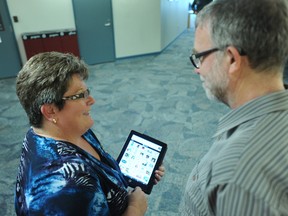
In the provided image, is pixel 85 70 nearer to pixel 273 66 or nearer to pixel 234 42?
pixel 234 42

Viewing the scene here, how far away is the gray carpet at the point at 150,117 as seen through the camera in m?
2.22

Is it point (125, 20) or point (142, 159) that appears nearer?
point (142, 159)

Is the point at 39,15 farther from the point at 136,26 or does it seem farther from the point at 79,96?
the point at 79,96

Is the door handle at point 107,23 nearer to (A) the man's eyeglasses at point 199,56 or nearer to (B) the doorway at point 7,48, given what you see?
(B) the doorway at point 7,48

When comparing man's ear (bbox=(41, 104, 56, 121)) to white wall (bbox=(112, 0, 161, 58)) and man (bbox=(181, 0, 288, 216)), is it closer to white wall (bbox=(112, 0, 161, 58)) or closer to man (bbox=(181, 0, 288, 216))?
man (bbox=(181, 0, 288, 216))

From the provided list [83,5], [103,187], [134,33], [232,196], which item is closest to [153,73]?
[134,33]

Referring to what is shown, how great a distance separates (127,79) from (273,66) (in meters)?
3.92

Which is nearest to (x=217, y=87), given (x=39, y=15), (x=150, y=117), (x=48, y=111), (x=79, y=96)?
(x=79, y=96)

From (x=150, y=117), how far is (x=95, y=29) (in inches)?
113

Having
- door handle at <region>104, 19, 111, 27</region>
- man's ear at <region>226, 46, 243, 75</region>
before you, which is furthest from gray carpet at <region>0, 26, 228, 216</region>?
man's ear at <region>226, 46, 243, 75</region>

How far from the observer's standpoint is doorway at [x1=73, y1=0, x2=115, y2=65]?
4.97 metres

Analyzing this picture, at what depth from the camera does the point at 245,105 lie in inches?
29.9

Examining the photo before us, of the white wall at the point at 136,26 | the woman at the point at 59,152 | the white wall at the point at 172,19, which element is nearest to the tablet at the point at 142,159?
the woman at the point at 59,152

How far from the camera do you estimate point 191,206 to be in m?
0.87
